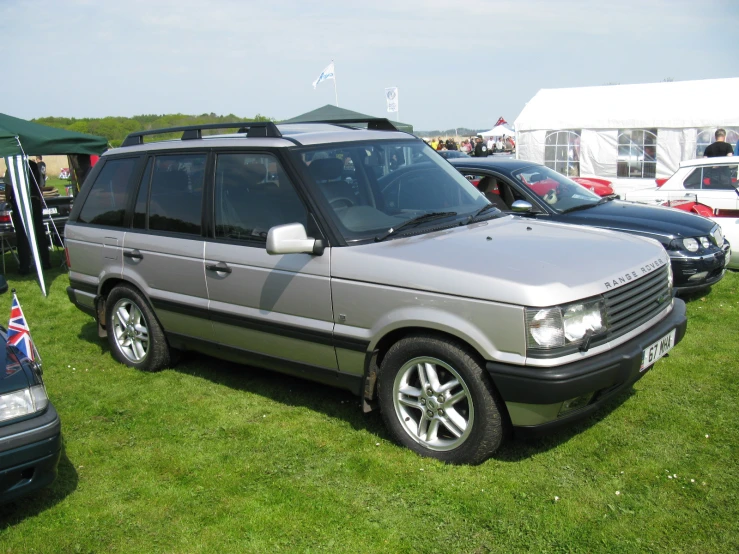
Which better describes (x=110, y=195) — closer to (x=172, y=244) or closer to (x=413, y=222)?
(x=172, y=244)

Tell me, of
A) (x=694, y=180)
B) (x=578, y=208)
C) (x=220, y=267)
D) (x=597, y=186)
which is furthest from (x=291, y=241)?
(x=597, y=186)

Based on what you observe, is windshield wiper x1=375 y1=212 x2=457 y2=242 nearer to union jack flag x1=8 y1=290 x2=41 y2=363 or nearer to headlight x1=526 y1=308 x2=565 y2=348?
headlight x1=526 y1=308 x2=565 y2=348

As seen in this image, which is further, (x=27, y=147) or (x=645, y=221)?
(x=27, y=147)

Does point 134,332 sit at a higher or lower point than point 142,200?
lower

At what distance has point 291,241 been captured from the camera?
159 inches

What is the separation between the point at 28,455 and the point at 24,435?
4.0 inches

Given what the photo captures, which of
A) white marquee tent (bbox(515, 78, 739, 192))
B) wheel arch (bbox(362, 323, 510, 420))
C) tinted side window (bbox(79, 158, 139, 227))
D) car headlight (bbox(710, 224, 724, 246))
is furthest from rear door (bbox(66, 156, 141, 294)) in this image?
white marquee tent (bbox(515, 78, 739, 192))

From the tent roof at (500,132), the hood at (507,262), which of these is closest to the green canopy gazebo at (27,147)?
the hood at (507,262)

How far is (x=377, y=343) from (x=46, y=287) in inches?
312

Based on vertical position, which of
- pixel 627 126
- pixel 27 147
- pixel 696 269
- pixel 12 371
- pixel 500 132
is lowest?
pixel 696 269

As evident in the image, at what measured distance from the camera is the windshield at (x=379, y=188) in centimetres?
439

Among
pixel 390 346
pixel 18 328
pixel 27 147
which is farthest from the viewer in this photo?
pixel 27 147

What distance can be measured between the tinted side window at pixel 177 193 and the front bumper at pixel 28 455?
1892mm

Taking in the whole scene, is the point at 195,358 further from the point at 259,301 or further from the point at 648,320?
the point at 648,320
